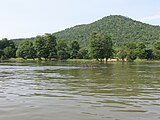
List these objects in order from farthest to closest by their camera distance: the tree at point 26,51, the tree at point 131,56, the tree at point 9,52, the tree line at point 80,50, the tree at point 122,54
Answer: the tree at point 9,52
the tree at point 26,51
the tree at point 122,54
the tree at point 131,56
the tree line at point 80,50

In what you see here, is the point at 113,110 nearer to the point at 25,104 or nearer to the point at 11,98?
the point at 25,104

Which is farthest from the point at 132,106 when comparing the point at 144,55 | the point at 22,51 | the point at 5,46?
the point at 5,46

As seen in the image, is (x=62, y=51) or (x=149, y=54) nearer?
(x=62, y=51)

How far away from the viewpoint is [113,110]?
11.3m

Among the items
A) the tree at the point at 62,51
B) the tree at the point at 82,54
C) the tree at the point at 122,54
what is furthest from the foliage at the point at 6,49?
the tree at the point at 122,54

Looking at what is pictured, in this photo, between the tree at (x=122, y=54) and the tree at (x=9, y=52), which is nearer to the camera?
the tree at (x=122, y=54)

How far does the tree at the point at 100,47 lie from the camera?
125 metres

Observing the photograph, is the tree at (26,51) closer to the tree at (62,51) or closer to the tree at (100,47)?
the tree at (62,51)

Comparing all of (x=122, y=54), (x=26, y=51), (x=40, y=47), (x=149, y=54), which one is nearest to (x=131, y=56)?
(x=122, y=54)

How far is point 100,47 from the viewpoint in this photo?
125438 millimetres

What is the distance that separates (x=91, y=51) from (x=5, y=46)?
63197 mm

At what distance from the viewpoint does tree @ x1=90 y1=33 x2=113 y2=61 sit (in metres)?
125

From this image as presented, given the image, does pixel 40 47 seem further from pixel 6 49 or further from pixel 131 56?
pixel 131 56

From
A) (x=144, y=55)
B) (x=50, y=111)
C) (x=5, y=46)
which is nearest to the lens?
(x=50, y=111)
